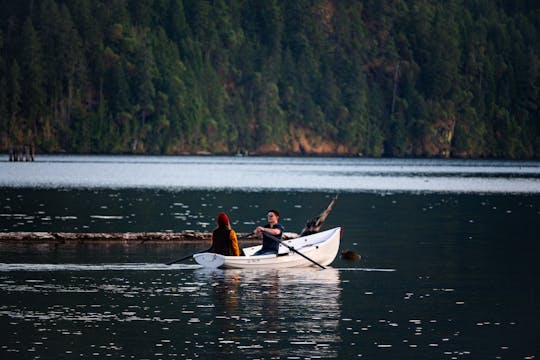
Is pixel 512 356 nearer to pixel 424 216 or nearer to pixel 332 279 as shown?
pixel 332 279

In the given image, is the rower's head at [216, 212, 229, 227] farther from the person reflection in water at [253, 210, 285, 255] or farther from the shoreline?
the shoreline

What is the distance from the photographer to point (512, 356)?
874 inches

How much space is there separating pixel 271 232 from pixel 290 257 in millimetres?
1262

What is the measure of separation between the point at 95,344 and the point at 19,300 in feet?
20.8

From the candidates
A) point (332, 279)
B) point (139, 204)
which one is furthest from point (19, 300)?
point (139, 204)

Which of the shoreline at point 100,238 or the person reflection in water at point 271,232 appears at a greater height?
the person reflection in water at point 271,232

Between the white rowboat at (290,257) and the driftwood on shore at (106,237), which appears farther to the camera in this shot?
the driftwood on shore at (106,237)

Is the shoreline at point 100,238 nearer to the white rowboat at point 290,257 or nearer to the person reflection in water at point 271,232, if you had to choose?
the white rowboat at point 290,257

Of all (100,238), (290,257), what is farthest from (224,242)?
(100,238)

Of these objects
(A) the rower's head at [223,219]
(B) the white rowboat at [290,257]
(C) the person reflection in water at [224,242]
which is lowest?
(B) the white rowboat at [290,257]

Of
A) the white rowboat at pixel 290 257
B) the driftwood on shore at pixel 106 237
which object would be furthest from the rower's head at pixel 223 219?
the driftwood on shore at pixel 106 237

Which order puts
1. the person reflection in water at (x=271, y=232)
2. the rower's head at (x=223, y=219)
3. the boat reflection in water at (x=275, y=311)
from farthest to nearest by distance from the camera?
1. the person reflection in water at (x=271, y=232)
2. the rower's head at (x=223, y=219)
3. the boat reflection in water at (x=275, y=311)

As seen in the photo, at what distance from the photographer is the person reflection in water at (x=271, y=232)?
35.5 metres

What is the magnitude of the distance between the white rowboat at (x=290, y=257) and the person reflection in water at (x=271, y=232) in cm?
28
